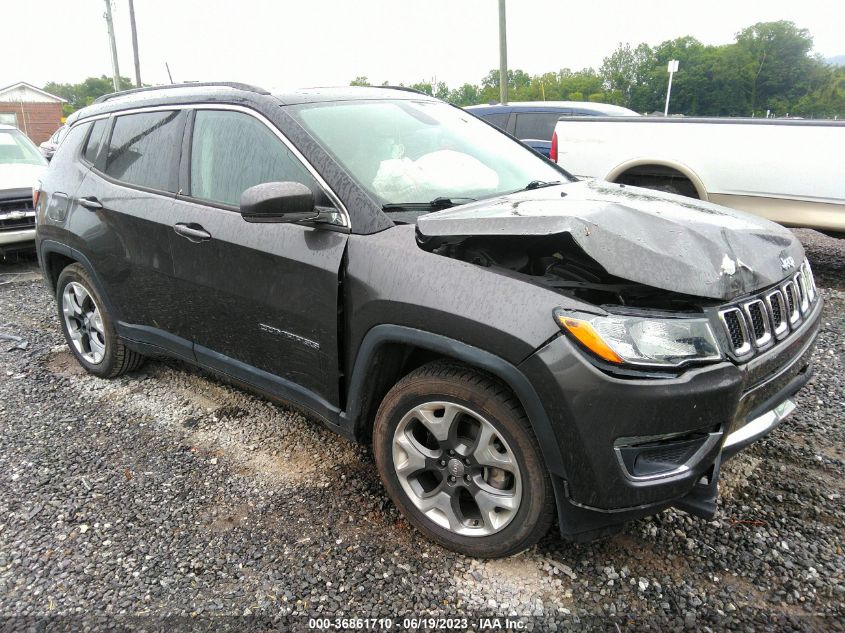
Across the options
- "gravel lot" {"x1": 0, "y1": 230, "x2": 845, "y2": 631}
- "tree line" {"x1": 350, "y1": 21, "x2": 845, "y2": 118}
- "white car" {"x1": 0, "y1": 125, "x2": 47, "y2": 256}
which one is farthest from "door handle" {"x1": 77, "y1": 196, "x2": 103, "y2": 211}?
"tree line" {"x1": 350, "y1": 21, "x2": 845, "y2": 118}

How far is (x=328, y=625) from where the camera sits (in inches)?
84.3

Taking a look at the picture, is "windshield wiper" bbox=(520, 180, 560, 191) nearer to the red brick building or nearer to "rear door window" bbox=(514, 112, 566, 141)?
"rear door window" bbox=(514, 112, 566, 141)

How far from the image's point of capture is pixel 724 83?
233 ft

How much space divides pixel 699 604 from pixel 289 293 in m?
1.95

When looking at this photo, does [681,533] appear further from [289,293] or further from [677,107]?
[677,107]

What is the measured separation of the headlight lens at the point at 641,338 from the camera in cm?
192

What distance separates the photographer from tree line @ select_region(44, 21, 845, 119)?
68000 mm

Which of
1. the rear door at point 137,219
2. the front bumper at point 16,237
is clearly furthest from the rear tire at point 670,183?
the front bumper at point 16,237

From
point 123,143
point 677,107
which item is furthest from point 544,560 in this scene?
point 677,107

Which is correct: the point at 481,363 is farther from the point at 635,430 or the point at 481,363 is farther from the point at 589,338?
the point at 635,430

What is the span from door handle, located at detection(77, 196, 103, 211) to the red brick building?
5871 cm

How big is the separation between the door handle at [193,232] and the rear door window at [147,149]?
0.93 ft

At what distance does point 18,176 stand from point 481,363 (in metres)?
7.72

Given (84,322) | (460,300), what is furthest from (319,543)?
(84,322)
